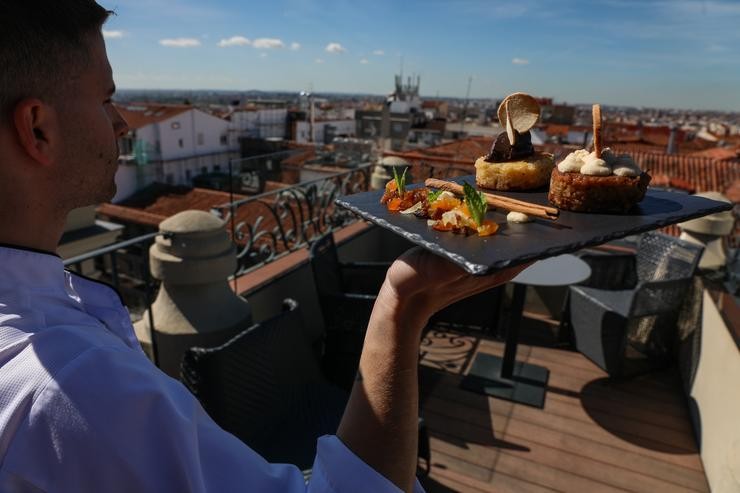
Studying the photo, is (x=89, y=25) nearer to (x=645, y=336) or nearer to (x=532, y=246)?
(x=532, y=246)

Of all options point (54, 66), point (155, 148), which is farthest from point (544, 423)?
point (155, 148)

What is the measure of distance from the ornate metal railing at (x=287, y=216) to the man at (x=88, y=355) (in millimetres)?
2830

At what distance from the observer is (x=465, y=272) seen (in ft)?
3.11


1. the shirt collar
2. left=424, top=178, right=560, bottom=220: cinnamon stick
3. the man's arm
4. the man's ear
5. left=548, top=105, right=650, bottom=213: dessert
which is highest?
the man's ear

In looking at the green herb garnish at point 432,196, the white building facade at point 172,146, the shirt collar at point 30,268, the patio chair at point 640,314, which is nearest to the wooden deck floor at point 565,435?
the patio chair at point 640,314

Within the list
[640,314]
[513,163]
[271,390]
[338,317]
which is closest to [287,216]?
[338,317]

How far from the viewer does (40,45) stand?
769mm

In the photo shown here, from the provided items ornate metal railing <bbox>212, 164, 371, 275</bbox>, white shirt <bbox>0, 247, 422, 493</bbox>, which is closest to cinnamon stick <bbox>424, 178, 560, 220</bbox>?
→ white shirt <bbox>0, 247, 422, 493</bbox>

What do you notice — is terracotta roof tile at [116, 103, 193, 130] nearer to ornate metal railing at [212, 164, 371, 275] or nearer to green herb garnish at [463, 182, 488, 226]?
ornate metal railing at [212, 164, 371, 275]

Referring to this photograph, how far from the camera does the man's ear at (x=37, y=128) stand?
0.73 meters

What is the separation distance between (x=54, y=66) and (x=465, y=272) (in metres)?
0.84

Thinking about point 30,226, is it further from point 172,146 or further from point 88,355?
point 172,146

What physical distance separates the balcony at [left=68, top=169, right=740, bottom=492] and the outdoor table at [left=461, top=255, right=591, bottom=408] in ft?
0.32

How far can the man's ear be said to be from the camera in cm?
73
